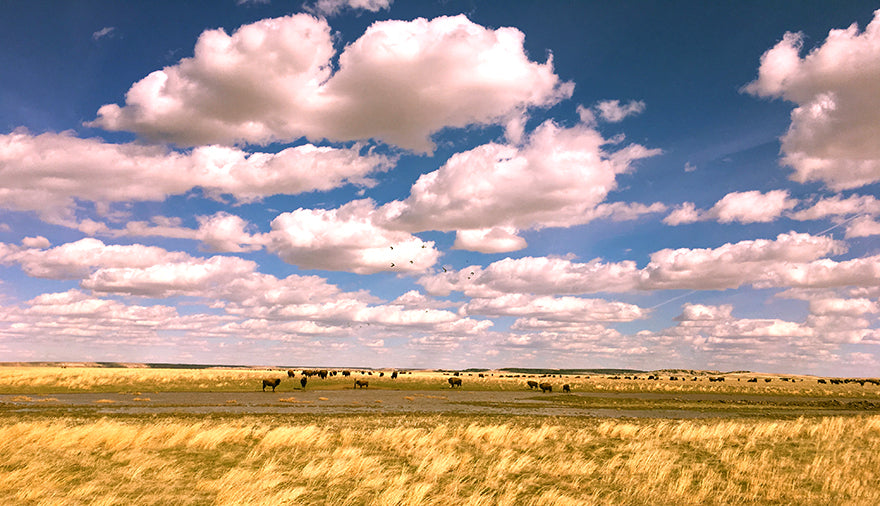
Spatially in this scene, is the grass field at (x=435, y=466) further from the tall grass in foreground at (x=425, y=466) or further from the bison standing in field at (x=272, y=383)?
the bison standing in field at (x=272, y=383)

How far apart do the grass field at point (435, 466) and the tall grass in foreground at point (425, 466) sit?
51 millimetres

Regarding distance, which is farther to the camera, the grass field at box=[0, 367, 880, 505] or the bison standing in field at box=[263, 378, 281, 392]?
the bison standing in field at box=[263, 378, 281, 392]

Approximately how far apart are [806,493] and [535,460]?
751cm

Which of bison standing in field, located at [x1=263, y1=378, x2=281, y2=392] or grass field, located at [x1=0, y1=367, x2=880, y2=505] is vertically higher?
grass field, located at [x1=0, y1=367, x2=880, y2=505]

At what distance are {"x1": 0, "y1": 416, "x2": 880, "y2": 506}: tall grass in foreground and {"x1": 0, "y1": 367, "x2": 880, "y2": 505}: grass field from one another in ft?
0.17

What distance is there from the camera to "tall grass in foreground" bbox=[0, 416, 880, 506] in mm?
13016

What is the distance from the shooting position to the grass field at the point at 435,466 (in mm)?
13043

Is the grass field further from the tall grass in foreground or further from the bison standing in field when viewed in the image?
the bison standing in field

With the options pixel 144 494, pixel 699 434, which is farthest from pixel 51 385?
pixel 699 434

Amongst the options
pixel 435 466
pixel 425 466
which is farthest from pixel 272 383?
pixel 435 466

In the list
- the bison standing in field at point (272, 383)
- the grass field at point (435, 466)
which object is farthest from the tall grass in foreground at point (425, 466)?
the bison standing in field at point (272, 383)

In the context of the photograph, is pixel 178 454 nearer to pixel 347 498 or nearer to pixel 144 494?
pixel 144 494

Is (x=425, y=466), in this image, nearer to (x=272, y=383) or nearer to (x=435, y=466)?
(x=435, y=466)

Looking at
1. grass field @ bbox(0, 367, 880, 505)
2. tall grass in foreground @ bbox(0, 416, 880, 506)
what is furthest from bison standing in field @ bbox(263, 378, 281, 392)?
grass field @ bbox(0, 367, 880, 505)
